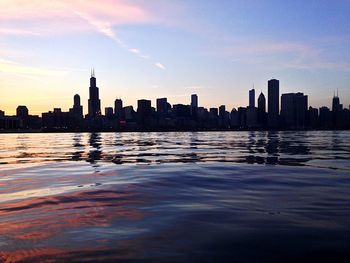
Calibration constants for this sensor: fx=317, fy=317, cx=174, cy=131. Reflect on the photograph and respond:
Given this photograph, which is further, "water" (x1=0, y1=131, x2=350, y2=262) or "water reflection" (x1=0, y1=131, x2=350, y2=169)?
"water reflection" (x1=0, y1=131, x2=350, y2=169)

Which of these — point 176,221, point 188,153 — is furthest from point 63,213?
point 188,153

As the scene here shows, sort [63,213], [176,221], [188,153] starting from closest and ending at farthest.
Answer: [176,221] < [63,213] < [188,153]

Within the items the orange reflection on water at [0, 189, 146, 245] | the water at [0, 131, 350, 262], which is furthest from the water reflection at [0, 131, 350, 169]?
the orange reflection on water at [0, 189, 146, 245]

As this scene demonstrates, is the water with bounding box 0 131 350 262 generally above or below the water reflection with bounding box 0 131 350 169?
above

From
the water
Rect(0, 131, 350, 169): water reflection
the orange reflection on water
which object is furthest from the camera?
Rect(0, 131, 350, 169): water reflection

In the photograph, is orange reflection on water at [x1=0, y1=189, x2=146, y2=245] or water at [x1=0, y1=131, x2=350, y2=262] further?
orange reflection on water at [x1=0, y1=189, x2=146, y2=245]

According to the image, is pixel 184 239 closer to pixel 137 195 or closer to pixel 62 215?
pixel 62 215

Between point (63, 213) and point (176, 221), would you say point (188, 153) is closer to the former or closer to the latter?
point (63, 213)

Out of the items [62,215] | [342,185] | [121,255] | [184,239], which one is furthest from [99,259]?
[342,185]

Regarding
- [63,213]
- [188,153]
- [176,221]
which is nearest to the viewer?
[176,221]

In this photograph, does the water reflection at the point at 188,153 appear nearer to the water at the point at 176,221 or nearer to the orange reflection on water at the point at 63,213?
the water at the point at 176,221

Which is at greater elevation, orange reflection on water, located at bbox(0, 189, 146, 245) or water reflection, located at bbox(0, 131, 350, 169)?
orange reflection on water, located at bbox(0, 189, 146, 245)

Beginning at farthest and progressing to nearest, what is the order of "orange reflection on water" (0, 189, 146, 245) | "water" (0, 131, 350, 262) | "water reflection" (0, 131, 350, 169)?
"water reflection" (0, 131, 350, 169)
"orange reflection on water" (0, 189, 146, 245)
"water" (0, 131, 350, 262)

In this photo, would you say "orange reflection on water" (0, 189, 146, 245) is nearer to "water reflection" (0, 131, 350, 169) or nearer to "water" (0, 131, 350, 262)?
"water" (0, 131, 350, 262)
